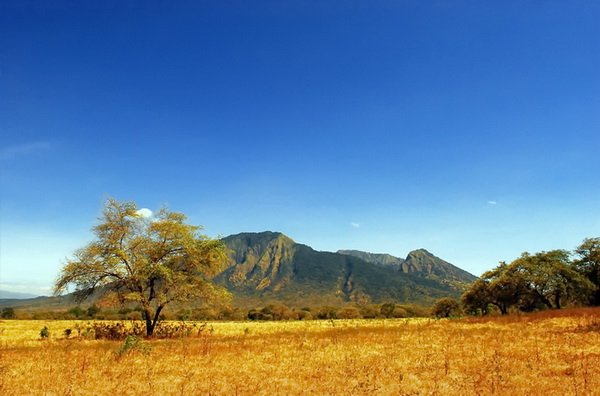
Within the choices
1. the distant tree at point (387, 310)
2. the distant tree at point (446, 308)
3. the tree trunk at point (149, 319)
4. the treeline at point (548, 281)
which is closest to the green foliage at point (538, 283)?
the treeline at point (548, 281)

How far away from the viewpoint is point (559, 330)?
24.8 metres

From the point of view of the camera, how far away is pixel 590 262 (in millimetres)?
62344

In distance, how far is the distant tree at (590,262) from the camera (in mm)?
61250

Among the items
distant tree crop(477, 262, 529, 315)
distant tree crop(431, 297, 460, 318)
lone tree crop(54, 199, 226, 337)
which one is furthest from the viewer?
distant tree crop(431, 297, 460, 318)

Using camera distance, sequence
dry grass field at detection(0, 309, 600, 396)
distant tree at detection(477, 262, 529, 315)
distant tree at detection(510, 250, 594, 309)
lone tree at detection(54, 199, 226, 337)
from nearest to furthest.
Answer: dry grass field at detection(0, 309, 600, 396) → lone tree at detection(54, 199, 226, 337) → distant tree at detection(510, 250, 594, 309) → distant tree at detection(477, 262, 529, 315)

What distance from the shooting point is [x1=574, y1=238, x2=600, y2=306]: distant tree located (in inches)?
2411

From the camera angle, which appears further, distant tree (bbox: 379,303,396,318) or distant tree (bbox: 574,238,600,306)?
distant tree (bbox: 379,303,396,318)

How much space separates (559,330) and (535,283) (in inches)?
1566

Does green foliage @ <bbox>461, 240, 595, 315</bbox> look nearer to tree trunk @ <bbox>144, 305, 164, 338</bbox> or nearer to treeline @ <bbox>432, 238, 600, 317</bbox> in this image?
treeline @ <bbox>432, 238, 600, 317</bbox>

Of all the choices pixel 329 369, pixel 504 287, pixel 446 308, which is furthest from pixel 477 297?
pixel 329 369

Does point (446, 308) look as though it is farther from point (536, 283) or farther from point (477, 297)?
point (536, 283)

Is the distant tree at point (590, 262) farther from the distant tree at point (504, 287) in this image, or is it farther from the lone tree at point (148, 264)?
the lone tree at point (148, 264)

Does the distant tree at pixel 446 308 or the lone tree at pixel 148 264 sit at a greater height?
the lone tree at pixel 148 264

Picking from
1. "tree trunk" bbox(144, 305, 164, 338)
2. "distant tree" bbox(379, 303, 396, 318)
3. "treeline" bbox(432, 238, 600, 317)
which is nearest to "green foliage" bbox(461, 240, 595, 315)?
"treeline" bbox(432, 238, 600, 317)
